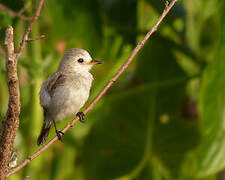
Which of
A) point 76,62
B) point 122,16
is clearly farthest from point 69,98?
point 122,16

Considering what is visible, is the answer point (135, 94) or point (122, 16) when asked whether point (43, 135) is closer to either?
point (135, 94)

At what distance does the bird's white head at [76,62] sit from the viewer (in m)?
1.79

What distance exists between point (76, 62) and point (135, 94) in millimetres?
886

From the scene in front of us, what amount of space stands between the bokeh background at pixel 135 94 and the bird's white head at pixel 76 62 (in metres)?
0.33

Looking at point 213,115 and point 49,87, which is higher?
point 49,87

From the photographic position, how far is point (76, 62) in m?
1.83

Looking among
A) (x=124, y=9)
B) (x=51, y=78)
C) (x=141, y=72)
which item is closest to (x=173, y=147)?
(x=141, y=72)

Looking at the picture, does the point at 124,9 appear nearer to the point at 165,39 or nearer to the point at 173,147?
the point at 165,39

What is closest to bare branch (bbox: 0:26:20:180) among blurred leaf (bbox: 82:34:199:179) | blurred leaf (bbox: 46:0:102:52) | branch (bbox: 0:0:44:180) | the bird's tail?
branch (bbox: 0:0:44:180)

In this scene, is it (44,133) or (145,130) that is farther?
(145,130)

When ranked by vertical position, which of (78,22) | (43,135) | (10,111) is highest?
(78,22)

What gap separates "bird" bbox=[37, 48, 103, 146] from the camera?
1.74 m

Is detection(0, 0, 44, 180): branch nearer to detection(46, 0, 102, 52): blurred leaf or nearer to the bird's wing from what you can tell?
the bird's wing

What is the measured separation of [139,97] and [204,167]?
0.83 m
